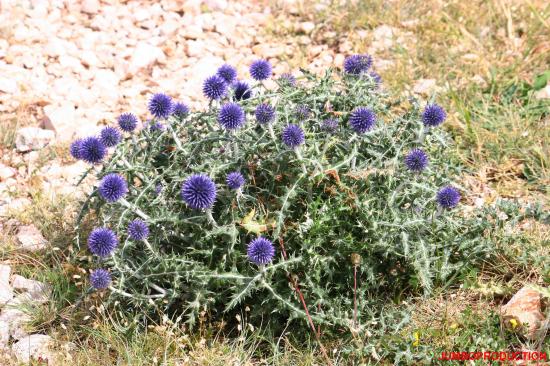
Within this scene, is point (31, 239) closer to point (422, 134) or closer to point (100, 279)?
point (100, 279)

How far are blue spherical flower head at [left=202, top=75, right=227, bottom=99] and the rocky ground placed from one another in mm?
1441

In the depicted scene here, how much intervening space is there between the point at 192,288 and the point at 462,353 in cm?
138

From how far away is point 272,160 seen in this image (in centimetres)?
325

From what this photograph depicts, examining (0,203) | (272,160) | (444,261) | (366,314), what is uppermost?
(272,160)

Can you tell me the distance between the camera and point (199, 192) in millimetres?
3016

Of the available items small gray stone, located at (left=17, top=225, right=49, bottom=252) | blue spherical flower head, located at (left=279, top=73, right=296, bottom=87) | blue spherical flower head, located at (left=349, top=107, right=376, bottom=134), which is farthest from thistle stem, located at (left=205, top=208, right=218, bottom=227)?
small gray stone, located at (left=17, top=225, right=49, bottom=252)

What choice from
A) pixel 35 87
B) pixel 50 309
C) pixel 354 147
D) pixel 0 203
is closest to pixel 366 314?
pixel 354 147

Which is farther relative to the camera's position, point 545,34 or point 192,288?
point 545,34

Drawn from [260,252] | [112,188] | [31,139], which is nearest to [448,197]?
[260,252]

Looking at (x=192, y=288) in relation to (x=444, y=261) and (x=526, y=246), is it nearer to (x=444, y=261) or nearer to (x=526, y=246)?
(x=444, y=261)

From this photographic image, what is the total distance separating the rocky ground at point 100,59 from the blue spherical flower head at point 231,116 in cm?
164

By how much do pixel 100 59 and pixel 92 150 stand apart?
8.92 ft

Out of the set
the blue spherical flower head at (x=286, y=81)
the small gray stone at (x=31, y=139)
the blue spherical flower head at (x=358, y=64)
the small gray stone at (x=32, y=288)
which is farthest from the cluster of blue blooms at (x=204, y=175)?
the small gray stone at (x=31, y=139)

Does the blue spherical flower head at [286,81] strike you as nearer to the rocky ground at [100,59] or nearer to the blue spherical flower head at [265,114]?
the blue spherical flower head at [265,114]
